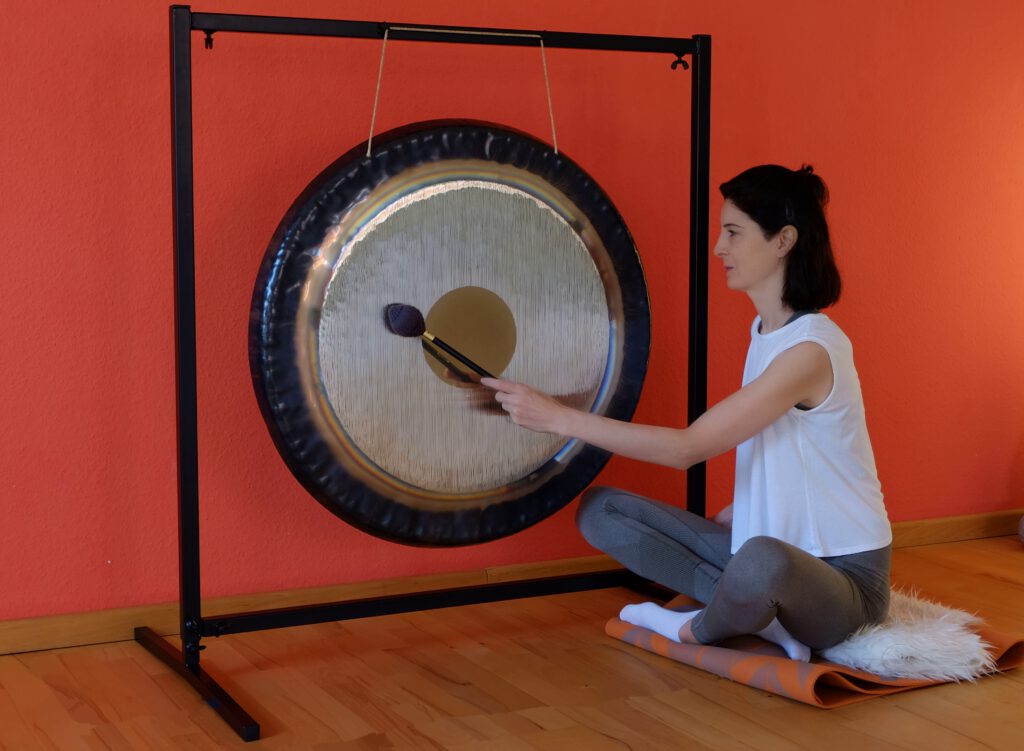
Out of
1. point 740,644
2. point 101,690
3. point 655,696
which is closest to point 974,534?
point 740,644

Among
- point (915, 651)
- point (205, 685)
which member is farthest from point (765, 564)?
point (205, 685)

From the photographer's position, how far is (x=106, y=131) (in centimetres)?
197

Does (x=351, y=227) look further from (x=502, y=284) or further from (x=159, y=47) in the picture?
(x=159, y=47)

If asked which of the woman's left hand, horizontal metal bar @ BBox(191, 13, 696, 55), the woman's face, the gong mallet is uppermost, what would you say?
horizontal metal bar @ BBox(191, 13, 696, 55)

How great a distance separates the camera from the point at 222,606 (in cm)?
212

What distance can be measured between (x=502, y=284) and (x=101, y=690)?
83cm

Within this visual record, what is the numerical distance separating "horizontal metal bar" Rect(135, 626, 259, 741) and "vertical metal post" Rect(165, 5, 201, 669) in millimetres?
35

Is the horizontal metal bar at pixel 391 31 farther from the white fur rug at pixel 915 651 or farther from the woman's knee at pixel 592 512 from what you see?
the white fur rug at pixel 915 651

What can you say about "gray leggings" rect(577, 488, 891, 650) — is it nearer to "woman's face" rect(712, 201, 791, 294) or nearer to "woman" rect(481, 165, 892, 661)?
"woman" rect(481, 165, 892, 661)

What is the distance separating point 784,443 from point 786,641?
30cm

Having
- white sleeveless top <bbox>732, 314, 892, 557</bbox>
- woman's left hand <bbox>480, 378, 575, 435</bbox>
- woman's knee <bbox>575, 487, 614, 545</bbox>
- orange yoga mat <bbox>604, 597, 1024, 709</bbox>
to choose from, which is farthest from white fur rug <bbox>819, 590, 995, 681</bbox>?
woman's left hand <bbox>480, 378, 575, 435</bbox>

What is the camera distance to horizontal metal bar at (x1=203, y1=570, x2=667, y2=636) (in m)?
1.85

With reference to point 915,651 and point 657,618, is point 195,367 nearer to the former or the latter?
point 657,618

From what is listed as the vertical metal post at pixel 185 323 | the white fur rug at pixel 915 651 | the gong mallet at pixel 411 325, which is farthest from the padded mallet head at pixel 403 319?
the white fur rug at pixel 915 651
